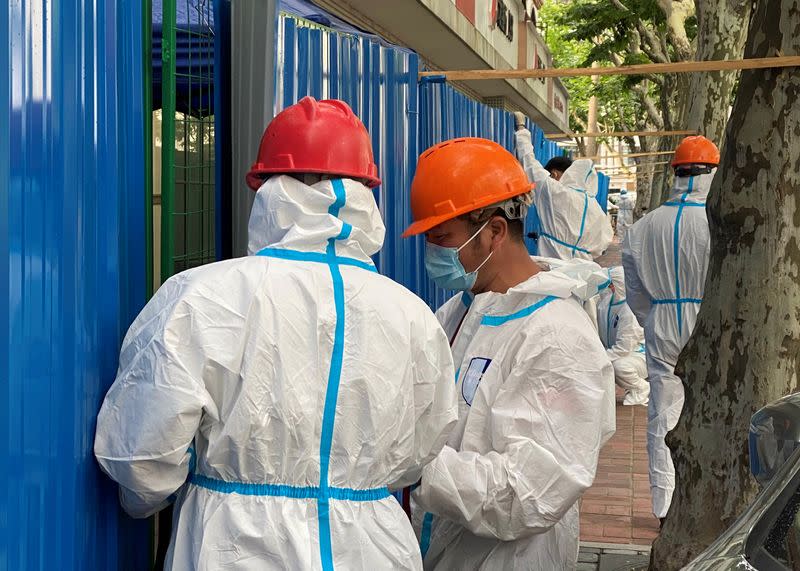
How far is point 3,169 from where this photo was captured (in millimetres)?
1931

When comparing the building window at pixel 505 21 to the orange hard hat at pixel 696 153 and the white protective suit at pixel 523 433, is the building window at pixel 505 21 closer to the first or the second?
the orange hard hat at pixel 696 153

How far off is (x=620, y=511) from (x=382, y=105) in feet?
11.3

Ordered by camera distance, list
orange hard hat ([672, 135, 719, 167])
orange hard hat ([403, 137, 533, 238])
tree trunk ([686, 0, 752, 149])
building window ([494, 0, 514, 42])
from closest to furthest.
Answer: orange hard hat ([403, 137, 533, 238]), orange hard hat ([672, 135, 719, 167]), tree trunk ([686, 0, 752, 149]), building window ([494, 0, 514, 42])

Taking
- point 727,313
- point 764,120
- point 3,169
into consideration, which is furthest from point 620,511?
point 3,169

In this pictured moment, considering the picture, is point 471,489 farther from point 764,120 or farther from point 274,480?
point 764,120

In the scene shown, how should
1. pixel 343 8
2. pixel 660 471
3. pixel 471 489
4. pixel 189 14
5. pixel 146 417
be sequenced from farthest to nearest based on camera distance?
pixel 343 8 → pixel 660 471 → pixel 189 14 → pixel 471 489 → pixel 146 417

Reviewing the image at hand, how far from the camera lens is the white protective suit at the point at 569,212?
973 cm

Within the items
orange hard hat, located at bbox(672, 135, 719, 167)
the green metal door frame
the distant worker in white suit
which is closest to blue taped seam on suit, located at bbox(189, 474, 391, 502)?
the green metal door frame

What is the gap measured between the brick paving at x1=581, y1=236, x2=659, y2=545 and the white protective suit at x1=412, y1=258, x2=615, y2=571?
11.1 ft

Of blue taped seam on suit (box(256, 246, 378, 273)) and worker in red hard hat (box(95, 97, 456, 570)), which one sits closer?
worker in red hard hat (box(95, 97, 456, 570))

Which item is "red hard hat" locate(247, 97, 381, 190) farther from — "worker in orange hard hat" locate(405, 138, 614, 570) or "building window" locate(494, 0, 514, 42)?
"building window" locate(494, 0, 514, 42)

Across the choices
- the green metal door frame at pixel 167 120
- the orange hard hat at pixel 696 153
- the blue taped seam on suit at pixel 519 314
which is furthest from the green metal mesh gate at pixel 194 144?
the orange hard hat at pixel 696 153

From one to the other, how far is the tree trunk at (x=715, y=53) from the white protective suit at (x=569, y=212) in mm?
5105

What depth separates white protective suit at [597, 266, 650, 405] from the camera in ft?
35.0
